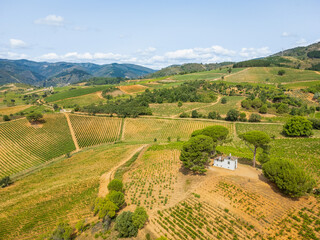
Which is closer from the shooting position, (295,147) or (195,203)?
(195,203)

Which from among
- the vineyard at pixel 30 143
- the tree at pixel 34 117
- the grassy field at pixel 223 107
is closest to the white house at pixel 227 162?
the grassy field at pixel 223 107

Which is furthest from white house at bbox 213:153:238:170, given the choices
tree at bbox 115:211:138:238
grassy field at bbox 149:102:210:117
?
grassy field at bbox 149:102:210:117

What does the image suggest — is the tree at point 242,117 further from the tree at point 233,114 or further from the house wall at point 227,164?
the house wall at point 227,164

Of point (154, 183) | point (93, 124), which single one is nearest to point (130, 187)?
point (154, 183)

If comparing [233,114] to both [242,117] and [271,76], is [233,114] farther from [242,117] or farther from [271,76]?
[271,76]

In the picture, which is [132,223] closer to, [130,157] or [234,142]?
[130,157]
